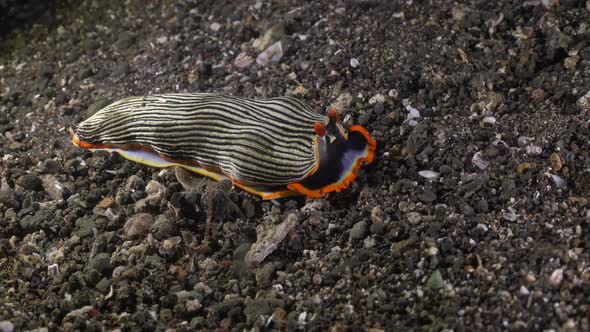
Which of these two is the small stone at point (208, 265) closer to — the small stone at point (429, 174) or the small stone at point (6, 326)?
the small stone at point (6, 326)

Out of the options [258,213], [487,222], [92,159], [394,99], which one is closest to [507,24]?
[394,99]

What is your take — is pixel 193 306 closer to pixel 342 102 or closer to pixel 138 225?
pixel 138 225

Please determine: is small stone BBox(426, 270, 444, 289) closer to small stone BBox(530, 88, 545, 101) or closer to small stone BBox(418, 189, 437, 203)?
small stone BBox(418, 189, 437, 203)

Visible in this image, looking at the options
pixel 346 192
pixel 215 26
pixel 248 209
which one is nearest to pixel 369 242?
pixel 346 192

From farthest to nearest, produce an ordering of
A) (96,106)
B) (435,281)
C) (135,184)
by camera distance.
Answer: (96,106) → (135,184) → (435,281)

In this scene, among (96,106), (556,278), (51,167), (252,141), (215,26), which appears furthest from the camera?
(215,26)

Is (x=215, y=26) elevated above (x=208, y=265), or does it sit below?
above

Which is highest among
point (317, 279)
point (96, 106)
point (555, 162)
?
point (96, 106)

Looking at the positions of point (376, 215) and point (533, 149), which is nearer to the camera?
point (376, 215)
